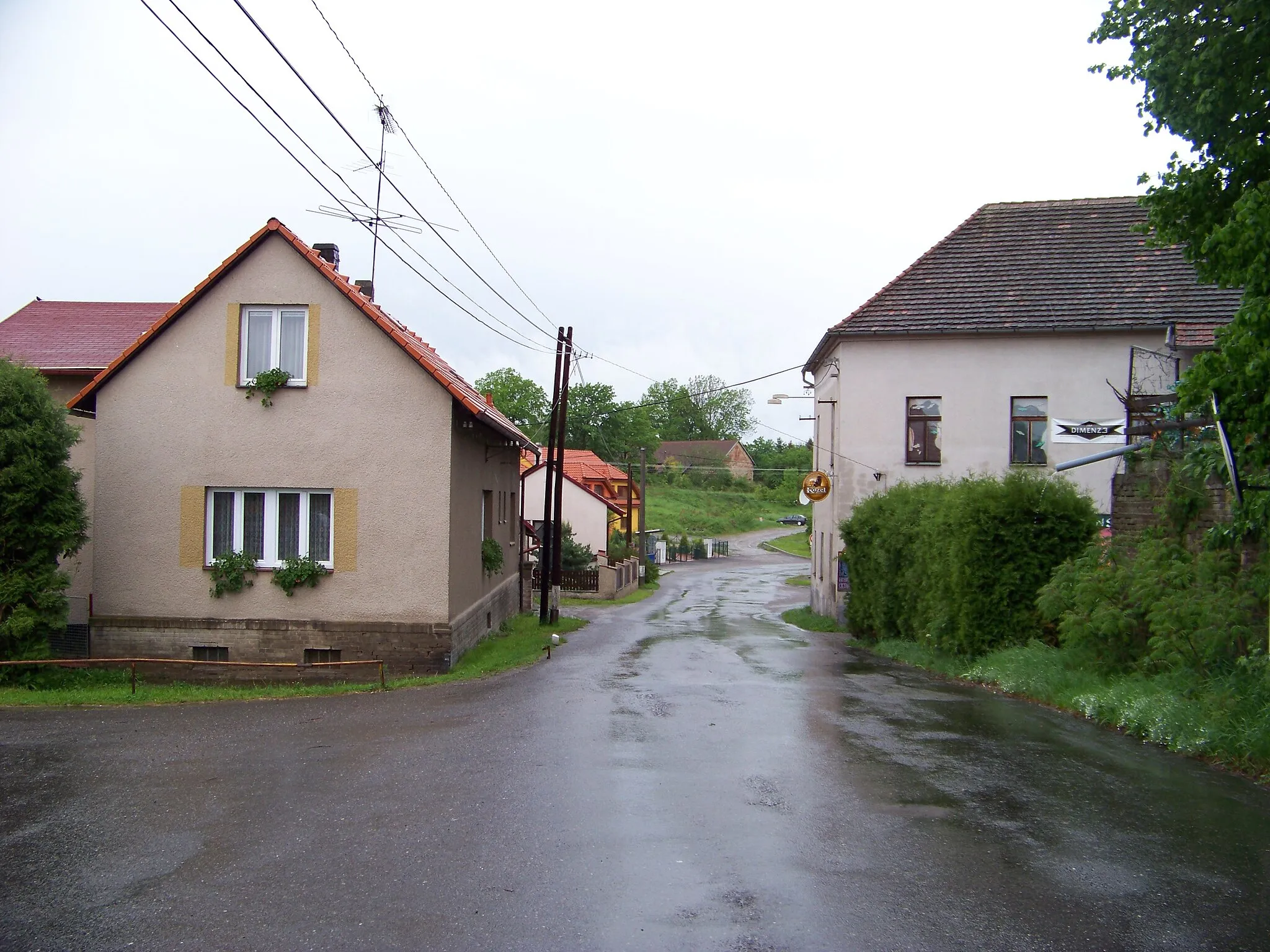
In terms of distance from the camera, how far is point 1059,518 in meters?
15.1

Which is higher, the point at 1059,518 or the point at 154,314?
the point at 154,314

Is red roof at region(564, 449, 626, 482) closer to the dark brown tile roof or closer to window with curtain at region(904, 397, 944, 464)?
window with curtain at region(904, 397, 944, 464)

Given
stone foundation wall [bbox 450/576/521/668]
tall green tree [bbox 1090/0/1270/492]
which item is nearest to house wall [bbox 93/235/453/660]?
stone foundation wall [bbox 450/576/521/668]

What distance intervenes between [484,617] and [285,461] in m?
5.60

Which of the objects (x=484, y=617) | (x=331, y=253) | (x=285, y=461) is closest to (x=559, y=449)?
(x=484, y=617)

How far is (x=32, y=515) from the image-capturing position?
1397cm

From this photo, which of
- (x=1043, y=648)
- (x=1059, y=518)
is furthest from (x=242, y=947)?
(x=1059, y=518)

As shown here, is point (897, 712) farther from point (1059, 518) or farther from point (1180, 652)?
point (1059, 518)

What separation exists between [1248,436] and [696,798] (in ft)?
19.7

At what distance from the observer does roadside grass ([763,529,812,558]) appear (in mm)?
79438

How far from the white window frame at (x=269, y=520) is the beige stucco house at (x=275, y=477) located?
0.03 m

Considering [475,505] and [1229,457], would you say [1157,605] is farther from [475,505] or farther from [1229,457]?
[475,505]

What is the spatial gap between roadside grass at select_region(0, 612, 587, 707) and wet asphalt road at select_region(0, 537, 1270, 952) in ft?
3.59

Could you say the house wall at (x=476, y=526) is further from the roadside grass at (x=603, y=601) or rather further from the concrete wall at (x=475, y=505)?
the roadside grass at (x=603, y=601)
